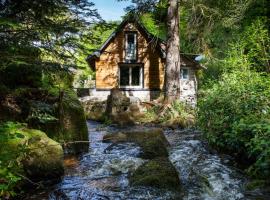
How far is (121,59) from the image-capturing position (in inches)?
1001

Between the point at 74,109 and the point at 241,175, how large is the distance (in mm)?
4469

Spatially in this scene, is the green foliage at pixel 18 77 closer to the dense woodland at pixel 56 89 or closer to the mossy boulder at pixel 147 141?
the dense woodland at pixel 56 89

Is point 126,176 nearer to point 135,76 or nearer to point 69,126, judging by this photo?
point 69,126

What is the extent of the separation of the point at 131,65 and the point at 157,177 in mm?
19889

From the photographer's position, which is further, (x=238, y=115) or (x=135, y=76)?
(x=135, y=76)

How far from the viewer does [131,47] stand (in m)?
25.5

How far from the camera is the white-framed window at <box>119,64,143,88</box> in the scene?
25.7 m

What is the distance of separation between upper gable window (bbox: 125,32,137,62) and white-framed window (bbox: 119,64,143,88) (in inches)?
24.0

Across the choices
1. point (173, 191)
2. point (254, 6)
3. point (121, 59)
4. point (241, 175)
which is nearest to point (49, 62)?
point (173, 191)

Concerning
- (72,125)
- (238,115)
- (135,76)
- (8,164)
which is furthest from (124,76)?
(8,164)

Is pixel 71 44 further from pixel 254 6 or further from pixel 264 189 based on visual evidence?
pixel 254 6

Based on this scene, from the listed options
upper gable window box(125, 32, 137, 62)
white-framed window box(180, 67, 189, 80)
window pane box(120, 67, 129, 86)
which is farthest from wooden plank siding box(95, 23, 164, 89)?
white-framed window box(180, 67, 189, 80)

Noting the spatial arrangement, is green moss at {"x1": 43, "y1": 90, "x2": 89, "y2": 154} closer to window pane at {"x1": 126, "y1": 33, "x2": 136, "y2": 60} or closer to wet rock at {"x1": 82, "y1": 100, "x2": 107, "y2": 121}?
wet rock at {"x1": 82, "y1": 100, "x2": 107, "y2": 121}

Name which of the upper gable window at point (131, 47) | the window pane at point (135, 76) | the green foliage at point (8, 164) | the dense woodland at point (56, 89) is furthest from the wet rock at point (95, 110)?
the green foliage at point (8, 164)
